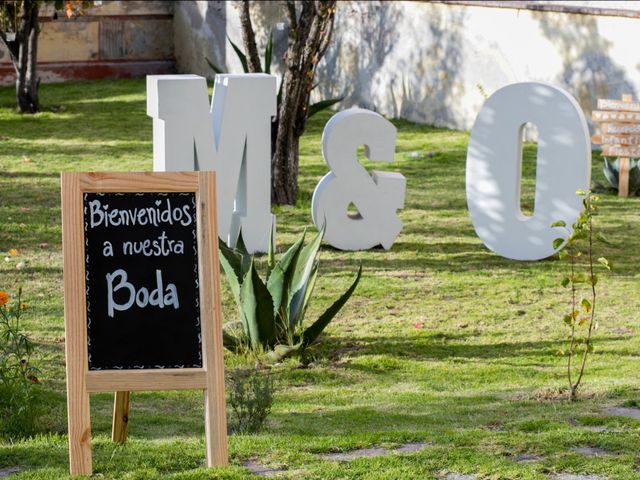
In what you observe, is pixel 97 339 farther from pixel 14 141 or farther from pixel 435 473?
pixel 14 141

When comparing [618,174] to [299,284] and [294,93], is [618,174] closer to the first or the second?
[294,93]

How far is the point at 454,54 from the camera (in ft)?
52.9

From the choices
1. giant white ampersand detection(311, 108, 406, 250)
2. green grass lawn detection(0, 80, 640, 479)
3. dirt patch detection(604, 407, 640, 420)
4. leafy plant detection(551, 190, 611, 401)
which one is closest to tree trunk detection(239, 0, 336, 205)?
green grass lawn detection(0, 80, 640, 479)

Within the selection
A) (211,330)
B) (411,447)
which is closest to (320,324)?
(411,447)

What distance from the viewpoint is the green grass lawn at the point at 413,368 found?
14.6 ft

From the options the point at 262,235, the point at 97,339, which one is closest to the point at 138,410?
the point at 97,339

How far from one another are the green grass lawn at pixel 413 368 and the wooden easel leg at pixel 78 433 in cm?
8

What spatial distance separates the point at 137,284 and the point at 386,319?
3560 millimetres

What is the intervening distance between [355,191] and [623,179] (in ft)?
12.1

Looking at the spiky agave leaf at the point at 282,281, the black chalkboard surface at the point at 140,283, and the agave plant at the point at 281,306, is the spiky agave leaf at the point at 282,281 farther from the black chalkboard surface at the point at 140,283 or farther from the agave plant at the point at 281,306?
the black chalkboard surface at the point at 140,283

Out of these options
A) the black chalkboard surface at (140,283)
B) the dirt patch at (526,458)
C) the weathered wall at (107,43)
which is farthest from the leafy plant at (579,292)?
the weathered wall at (107,43)

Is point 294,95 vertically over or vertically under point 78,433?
over

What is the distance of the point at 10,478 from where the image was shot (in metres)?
4.16

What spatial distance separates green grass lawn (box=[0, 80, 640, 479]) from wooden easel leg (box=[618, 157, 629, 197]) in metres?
0.13
